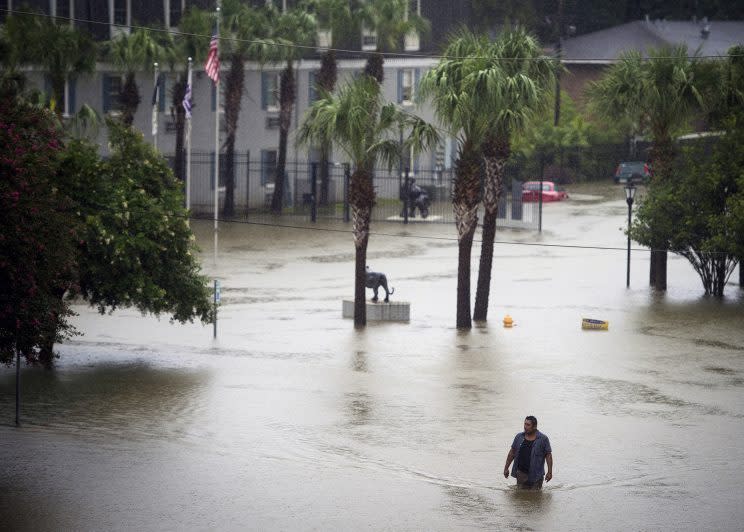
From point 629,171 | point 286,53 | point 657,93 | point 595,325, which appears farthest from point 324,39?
point 595,325

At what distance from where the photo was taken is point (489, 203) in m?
35.9

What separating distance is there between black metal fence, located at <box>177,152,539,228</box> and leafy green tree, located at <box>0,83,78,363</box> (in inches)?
1369

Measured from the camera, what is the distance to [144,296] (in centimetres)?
2833

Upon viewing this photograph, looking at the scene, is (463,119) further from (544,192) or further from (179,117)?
(544,192)

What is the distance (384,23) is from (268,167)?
352 inches

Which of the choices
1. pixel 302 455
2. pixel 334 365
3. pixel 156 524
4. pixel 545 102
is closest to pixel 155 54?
pixel 545 102

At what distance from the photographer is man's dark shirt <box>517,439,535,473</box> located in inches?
725

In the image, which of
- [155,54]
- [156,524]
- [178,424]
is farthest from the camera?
[155,54]

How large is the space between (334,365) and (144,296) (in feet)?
14.3

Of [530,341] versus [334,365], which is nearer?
[334,365]

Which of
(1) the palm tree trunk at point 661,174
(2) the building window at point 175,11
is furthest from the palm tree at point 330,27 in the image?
(1) the palm tree trunk at point 661,174

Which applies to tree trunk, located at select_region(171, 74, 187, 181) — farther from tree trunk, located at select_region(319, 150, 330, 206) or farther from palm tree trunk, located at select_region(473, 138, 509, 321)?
palm tree trunk, located at select_region(473, 138, 509, 321)

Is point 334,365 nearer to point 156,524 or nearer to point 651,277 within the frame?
point 156,524

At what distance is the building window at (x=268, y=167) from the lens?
212ft
